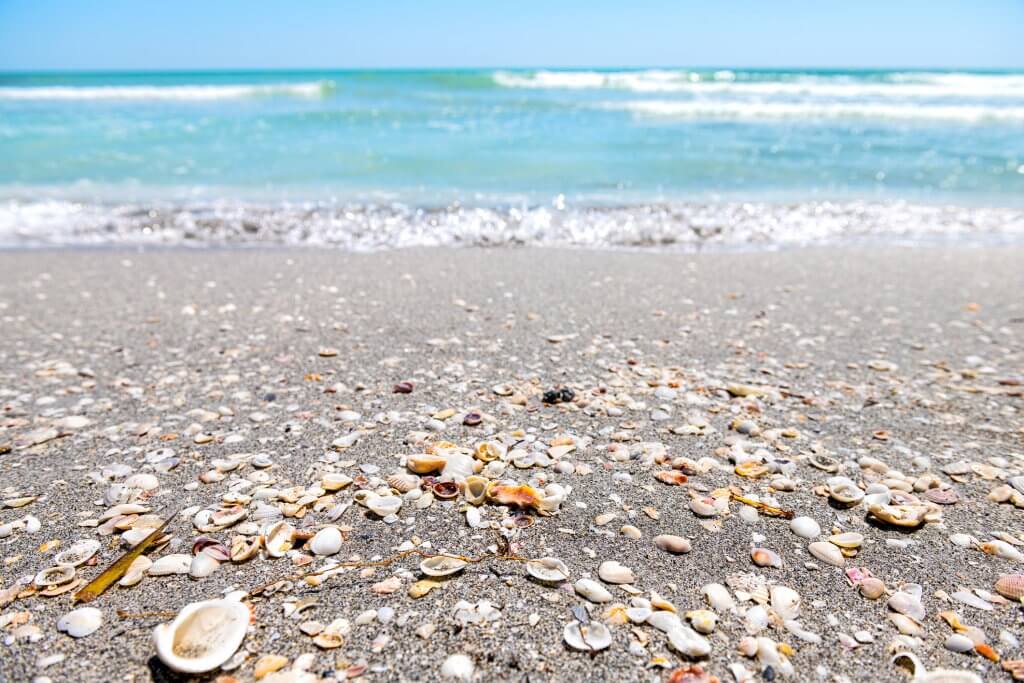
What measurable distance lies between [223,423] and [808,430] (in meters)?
2.79

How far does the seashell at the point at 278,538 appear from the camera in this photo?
2234 mm

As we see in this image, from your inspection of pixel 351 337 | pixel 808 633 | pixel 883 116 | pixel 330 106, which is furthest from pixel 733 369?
pixel 330 106

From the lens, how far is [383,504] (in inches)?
97.7

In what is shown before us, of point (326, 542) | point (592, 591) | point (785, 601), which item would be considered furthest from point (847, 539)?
point (326, 542)

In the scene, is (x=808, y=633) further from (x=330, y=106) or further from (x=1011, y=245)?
(x=330, y=106)

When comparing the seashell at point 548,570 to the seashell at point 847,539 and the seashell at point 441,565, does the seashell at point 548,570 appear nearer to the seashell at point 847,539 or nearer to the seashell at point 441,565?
the seashell at point 441,565

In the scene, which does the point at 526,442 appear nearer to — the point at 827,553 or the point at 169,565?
the point at 827,553

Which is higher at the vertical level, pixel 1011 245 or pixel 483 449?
pixel 483 449

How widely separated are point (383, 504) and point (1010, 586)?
2103mm

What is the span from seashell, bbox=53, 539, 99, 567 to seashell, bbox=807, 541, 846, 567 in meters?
2.44

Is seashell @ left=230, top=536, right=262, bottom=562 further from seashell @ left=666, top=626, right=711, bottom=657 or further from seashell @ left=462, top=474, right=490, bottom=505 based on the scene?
seashell @ left=666, top=626, right=711, bottom=657

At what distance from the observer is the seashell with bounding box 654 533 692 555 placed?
229cm

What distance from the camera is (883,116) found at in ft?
68.5

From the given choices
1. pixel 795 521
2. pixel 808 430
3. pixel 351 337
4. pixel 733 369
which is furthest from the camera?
pixel 351 337
